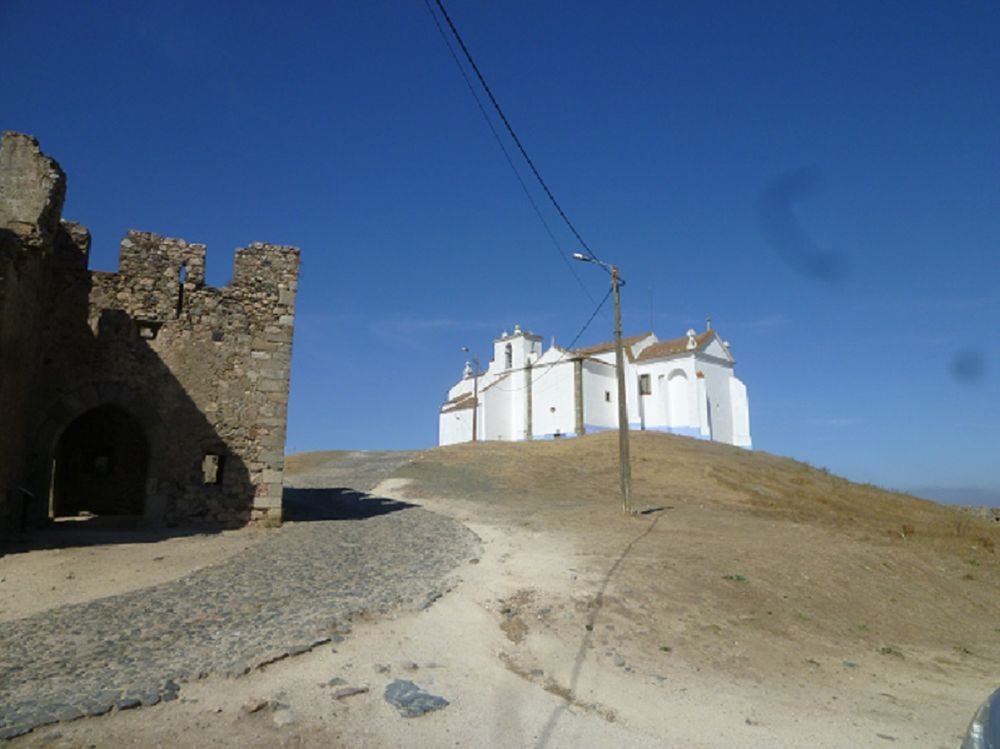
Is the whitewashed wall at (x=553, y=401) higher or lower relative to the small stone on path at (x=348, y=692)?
higher

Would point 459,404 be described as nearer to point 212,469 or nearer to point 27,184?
point 212,469

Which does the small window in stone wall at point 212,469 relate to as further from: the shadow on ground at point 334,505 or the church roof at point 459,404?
the church roof at point 459,404

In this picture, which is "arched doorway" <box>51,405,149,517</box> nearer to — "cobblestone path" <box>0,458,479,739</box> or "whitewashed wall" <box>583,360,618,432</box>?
"cobblestone path" <box>0,458,479,739</box>

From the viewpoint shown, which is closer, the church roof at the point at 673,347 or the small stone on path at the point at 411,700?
the small stone on path at the point at 411,700

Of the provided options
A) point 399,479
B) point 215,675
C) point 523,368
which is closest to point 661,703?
point 215,675

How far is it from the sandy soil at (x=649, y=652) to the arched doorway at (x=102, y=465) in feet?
26.1

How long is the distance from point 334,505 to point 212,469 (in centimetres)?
461

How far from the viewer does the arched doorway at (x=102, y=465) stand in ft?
60.2

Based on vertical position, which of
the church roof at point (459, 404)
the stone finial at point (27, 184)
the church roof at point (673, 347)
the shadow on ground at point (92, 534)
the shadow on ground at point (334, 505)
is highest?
the church roof at point (673, 347)

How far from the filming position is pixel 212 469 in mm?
14883

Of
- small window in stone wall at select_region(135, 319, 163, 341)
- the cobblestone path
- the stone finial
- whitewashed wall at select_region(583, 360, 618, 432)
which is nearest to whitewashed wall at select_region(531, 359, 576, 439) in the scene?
whitewashed wall at select_region(583, 360, 618, 432)

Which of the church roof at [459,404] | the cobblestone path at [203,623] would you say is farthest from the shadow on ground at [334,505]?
the church roof at [459,404]

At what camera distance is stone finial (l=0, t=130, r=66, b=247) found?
12.0 m

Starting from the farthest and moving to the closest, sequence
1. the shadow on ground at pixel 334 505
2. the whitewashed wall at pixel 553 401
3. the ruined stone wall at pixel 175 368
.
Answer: the whitewashed wall at pixel 553 401 → the shadow on ground at pixel 334 505 → the ruined stone wall at pixel 175 368
